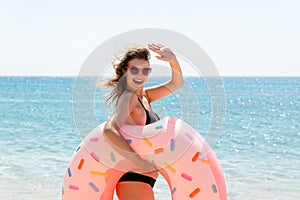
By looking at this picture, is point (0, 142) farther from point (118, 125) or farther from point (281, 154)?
point (118, 125)

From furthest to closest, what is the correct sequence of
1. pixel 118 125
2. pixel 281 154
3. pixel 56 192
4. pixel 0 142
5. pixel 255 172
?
pixel 0 142, pixel 281 154, pixel 255 172, pixel 56 192, pixel 118 125

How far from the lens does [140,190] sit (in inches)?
124

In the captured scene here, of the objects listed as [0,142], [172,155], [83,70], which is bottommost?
[0,142]

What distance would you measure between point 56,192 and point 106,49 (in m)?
3.09

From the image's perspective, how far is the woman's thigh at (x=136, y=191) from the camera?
3127 mm

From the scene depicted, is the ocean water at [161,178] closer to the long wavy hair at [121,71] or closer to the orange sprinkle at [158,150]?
the long wavy hair at [121,71]

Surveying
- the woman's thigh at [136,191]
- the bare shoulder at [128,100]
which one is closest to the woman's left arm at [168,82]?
the bare shoulder at [128,100]

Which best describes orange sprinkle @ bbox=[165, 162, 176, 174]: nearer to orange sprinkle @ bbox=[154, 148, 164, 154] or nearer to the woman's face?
orange sprinkle @ bbox=[154, 148, 164, 154]

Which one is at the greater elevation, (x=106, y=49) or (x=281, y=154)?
(x=106, y=49)

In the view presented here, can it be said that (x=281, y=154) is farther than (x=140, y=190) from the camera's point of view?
Yes

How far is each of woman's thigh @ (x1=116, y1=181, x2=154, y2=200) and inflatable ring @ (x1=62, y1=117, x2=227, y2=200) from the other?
7 centimetres

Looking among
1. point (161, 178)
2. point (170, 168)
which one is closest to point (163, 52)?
point (170, 168)

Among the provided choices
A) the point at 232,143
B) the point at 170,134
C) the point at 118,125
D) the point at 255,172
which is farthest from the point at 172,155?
the point at 232,143

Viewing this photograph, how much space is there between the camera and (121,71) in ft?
10.5
